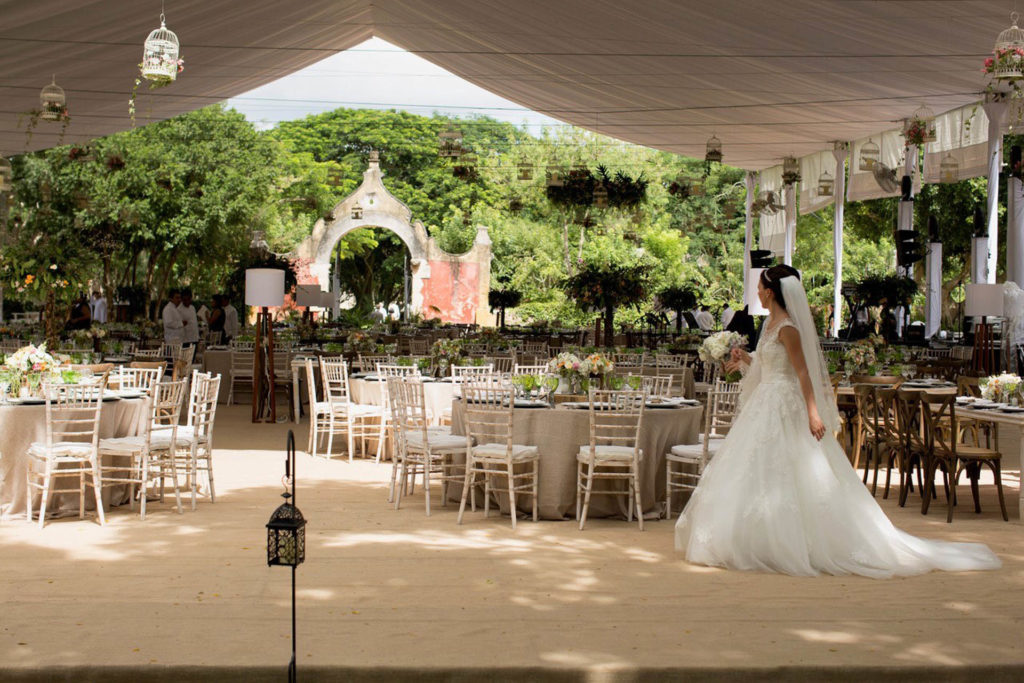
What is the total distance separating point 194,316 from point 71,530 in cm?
943

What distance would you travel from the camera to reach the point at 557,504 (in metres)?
6.98

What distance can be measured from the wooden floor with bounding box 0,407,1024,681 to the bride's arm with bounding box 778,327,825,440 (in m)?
0.82

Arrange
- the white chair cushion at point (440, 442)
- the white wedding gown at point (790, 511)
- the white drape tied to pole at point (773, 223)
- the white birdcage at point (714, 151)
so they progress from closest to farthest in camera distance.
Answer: the white wedding gown at point (790, 511), the white chair cushion at point (440, 442), the white birdcage at point (714, 151), the white drape tied to pole at point (773, 223)

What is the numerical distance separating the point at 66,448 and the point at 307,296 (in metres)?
11.8

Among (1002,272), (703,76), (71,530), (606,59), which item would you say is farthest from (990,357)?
(1002,272)

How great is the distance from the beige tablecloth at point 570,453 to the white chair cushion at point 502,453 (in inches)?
5.3

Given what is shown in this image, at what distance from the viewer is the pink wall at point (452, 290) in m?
33.3

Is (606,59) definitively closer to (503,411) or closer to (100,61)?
(100,61)

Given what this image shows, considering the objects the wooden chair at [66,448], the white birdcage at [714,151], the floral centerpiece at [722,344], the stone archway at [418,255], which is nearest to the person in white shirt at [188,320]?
the white birdcage at [714,151]

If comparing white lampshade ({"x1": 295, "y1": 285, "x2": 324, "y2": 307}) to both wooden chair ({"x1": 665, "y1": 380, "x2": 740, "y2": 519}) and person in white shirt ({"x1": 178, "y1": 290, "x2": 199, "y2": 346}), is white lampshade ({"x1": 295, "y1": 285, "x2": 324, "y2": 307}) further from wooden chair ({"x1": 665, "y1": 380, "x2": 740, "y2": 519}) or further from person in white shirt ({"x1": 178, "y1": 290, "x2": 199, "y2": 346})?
wooden chair ({"x1": 665, "y1": 380, "x2": 740, "y2": 519})

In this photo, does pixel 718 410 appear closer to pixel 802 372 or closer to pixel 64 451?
pixel 802 372

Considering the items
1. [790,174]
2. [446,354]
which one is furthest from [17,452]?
[790,174]

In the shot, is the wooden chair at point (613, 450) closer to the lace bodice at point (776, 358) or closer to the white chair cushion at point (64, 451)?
the lace bodice at point (776, 358)

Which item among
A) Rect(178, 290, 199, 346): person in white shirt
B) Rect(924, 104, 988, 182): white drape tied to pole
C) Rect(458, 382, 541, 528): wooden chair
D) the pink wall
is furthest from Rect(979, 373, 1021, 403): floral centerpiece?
the pink wall
